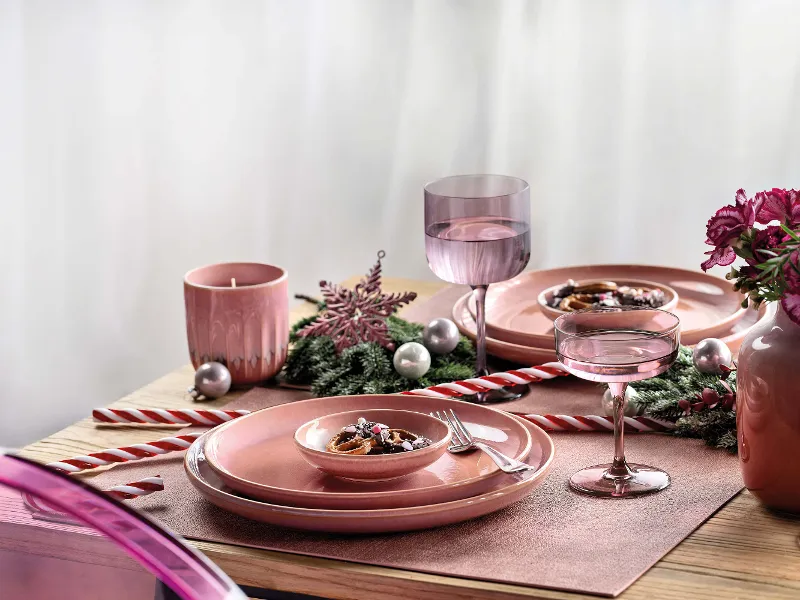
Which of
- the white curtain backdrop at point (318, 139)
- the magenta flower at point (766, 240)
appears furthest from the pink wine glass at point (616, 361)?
the white curtain backdrop at point (318, 139)

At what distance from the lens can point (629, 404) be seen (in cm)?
119

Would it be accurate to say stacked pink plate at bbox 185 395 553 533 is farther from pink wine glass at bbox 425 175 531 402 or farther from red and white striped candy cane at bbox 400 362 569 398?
pink wine glass at bbox 425 175 531 402

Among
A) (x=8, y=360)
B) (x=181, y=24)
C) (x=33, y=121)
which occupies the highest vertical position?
(x=181, y=24)

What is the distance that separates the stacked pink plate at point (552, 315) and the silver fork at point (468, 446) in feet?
0.96

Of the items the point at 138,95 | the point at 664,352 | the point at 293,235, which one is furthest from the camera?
the point at 293,235

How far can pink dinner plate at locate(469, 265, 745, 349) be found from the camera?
1.38m

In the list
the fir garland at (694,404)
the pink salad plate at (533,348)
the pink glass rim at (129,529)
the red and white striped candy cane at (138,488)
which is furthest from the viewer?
the pink salad plate at (533,348)

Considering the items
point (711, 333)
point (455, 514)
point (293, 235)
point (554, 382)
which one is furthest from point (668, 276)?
point (293, 235)

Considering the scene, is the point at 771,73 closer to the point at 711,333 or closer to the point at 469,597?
the point at 711,333

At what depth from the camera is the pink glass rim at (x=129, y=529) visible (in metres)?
0.44

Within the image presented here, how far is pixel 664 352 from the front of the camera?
3.17 ft

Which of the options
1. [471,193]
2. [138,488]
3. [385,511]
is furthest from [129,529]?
[471,193]

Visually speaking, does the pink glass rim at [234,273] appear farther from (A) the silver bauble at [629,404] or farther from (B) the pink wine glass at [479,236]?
(A) the silver bauble at [629,404]

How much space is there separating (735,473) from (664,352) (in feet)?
0.52
